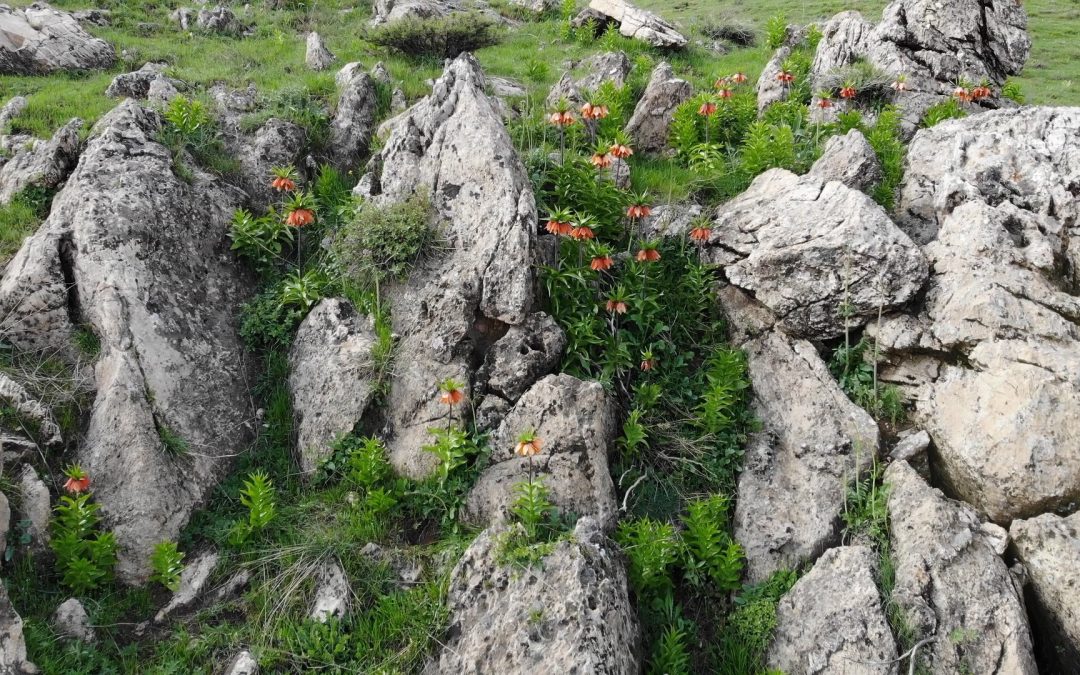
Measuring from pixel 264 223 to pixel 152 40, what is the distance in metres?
8.82

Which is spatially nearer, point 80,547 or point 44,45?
point 80,547

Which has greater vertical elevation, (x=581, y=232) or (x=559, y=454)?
(x=581, y=232)

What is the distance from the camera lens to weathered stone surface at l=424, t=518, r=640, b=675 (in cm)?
472

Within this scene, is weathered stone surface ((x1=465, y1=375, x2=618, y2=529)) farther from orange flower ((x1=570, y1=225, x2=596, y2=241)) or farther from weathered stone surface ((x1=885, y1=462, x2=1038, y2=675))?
weathered stone surface ((x1=885, y1=462, x2=1038, y2=675))

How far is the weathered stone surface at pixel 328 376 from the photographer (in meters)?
6.63

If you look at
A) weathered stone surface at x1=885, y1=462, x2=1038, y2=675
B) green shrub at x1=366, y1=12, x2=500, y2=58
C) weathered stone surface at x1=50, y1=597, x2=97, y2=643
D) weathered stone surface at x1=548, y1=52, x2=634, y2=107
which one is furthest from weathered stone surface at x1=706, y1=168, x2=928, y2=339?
green shrub at x1=366, y1=12, x2=500, y2=58

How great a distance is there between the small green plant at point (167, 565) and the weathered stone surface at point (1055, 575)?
6.50m

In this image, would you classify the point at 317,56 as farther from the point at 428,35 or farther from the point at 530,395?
the point at 530,395

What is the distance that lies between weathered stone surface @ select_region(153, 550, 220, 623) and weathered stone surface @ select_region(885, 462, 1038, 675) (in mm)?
5254

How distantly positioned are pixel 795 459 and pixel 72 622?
591 centimetres

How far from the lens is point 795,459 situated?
6500 mm

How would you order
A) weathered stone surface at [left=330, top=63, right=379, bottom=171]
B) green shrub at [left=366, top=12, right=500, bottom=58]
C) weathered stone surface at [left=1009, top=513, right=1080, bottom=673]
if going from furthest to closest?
green shrub at [left=366, top=12, right=500, bottom=58] → weathered stone surface at [left=330, top=63, right=379, bottom=171] → weathered stone surface at [left=1009, top=513, right=1080, bottom=673]

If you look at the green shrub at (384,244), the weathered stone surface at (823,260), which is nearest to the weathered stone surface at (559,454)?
the green shrub at (384,244)

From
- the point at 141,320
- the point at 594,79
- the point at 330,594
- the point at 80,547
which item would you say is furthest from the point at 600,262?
the point at 594,79
